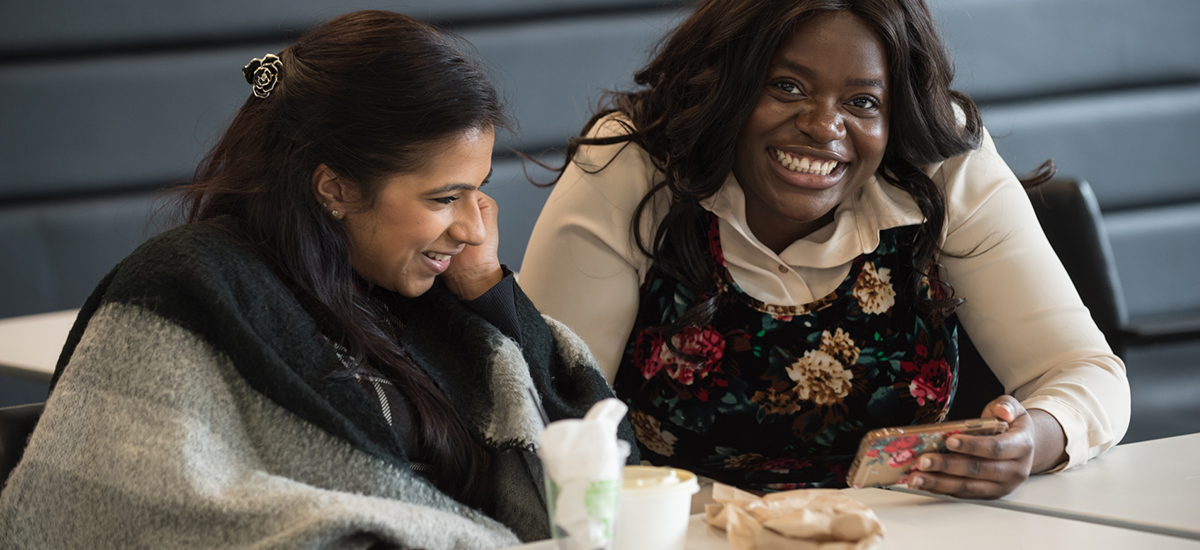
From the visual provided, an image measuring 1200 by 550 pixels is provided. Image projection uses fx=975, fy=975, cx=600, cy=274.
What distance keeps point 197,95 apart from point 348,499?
1.99 metres

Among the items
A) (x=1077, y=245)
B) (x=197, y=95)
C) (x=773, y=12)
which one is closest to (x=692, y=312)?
(x=773, y=12)

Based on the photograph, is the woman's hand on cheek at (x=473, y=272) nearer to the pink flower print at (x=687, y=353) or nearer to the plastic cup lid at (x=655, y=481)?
the pink flower print at (x=687, y=353)

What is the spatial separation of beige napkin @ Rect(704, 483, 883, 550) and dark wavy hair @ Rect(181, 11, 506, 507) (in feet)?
1.12

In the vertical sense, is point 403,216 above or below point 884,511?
above

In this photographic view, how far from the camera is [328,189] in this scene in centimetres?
114

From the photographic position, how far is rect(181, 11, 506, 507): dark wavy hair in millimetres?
1085

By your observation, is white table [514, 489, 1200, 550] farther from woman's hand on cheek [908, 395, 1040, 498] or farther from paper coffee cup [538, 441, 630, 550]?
paper coffee cup [538, 441, 630, 550]

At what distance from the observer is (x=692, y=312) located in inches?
58.1

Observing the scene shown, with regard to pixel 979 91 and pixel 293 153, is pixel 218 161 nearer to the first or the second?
pixel 293 153

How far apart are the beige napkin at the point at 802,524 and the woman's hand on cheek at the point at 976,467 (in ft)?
0.58

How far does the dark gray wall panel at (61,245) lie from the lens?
2471 millimetres

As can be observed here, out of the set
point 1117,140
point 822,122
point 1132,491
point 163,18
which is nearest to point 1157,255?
point 1117,140

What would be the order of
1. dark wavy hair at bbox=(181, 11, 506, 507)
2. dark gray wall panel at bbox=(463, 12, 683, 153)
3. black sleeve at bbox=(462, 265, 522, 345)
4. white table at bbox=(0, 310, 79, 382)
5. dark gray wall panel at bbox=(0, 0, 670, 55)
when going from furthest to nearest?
dark gray wall panel at bbox=(463, 12, 683, 153) → dark gray wall panel at bbox=(0, 0, 670, 55) → white table at bbox=(0, 310, 79, 382) → black sleeve at bbox=(462, 265, 522, 345) → dark wavy hair at bbox=(181, 11, 506, 507)

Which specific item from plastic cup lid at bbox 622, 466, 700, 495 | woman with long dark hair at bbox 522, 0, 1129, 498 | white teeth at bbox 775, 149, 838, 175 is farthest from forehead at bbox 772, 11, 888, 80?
plastic cup lid at bbox 622, 466, 700, 495
